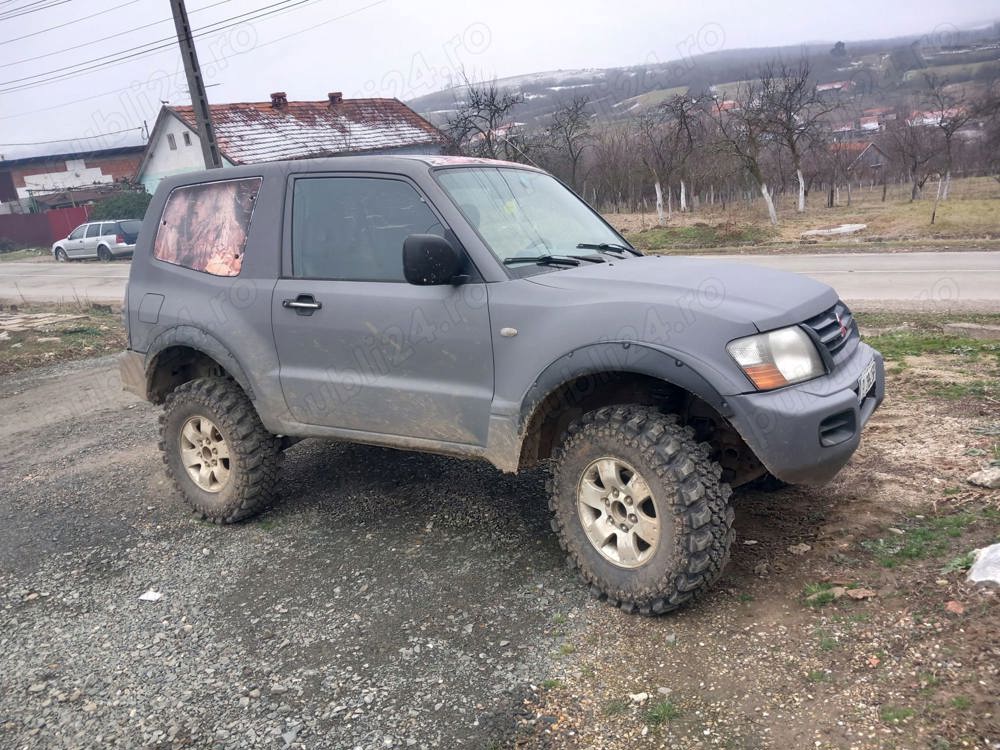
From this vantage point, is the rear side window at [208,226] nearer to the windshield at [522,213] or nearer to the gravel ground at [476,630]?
the windshield at [522,213]

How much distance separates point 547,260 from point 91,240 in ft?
105

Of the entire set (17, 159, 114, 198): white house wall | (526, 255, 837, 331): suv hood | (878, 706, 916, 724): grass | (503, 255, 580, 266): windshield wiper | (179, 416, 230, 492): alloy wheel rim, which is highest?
(17, 159, 114, 198): white house wall

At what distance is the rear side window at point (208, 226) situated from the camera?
445 centimetres

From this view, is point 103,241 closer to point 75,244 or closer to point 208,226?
point 75,244

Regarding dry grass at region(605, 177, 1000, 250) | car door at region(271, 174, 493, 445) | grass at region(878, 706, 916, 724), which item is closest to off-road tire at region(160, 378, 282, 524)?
car door at region(271, 174, 493, 445)

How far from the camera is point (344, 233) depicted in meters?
4.10

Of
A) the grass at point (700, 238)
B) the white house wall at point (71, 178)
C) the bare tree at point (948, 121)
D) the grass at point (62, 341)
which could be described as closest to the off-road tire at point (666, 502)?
the grass at point (62, 341)

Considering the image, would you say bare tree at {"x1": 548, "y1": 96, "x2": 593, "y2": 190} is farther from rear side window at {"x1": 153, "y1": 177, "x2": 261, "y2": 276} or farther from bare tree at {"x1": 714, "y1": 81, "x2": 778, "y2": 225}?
rear side window at {"x1": 153, "y1": 177, "x2": 261, "y2": 276}

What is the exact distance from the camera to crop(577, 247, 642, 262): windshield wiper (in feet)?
13.6

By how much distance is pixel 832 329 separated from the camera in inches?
135

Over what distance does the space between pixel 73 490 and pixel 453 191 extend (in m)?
3.90

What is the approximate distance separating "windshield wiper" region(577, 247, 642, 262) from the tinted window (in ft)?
2.82

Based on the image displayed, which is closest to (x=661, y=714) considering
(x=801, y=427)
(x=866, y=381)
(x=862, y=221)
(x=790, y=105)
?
(x=801, y=427)

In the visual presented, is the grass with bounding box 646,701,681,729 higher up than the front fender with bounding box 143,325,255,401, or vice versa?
the front fender with bounding box 143,325,255,401
